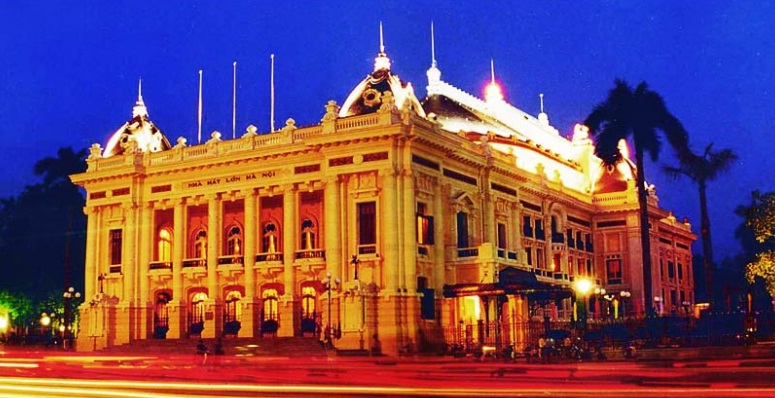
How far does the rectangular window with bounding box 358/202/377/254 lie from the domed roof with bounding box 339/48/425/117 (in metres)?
5.38

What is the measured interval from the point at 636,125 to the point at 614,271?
2738 centimetres

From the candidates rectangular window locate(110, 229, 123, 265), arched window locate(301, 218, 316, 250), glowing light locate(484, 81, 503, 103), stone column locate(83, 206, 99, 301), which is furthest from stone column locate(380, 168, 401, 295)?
glowing light locate(484, 81, 503, 103)

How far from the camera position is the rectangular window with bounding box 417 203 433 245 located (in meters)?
51.6

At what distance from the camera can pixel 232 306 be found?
56.8 m

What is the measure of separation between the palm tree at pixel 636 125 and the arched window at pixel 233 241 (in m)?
21.8

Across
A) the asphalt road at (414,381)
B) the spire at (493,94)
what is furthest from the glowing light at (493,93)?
the asphalt road at (414,381)

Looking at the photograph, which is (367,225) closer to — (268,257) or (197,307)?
(268,257)

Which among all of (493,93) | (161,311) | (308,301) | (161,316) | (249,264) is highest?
(493,93)

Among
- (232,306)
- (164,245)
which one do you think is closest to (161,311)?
(164,245)

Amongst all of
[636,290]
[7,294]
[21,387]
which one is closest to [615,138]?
[636,290]

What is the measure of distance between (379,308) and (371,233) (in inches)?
165

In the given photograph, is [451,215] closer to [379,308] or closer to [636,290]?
[379,308]

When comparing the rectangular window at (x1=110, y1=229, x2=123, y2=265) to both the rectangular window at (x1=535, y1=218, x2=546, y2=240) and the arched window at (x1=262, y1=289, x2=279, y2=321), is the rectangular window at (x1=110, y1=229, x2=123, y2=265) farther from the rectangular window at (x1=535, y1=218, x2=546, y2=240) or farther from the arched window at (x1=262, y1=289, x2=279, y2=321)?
the rectangular window at (x1=535, y1=218, x2=546, y2=240)

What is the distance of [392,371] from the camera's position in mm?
27344
